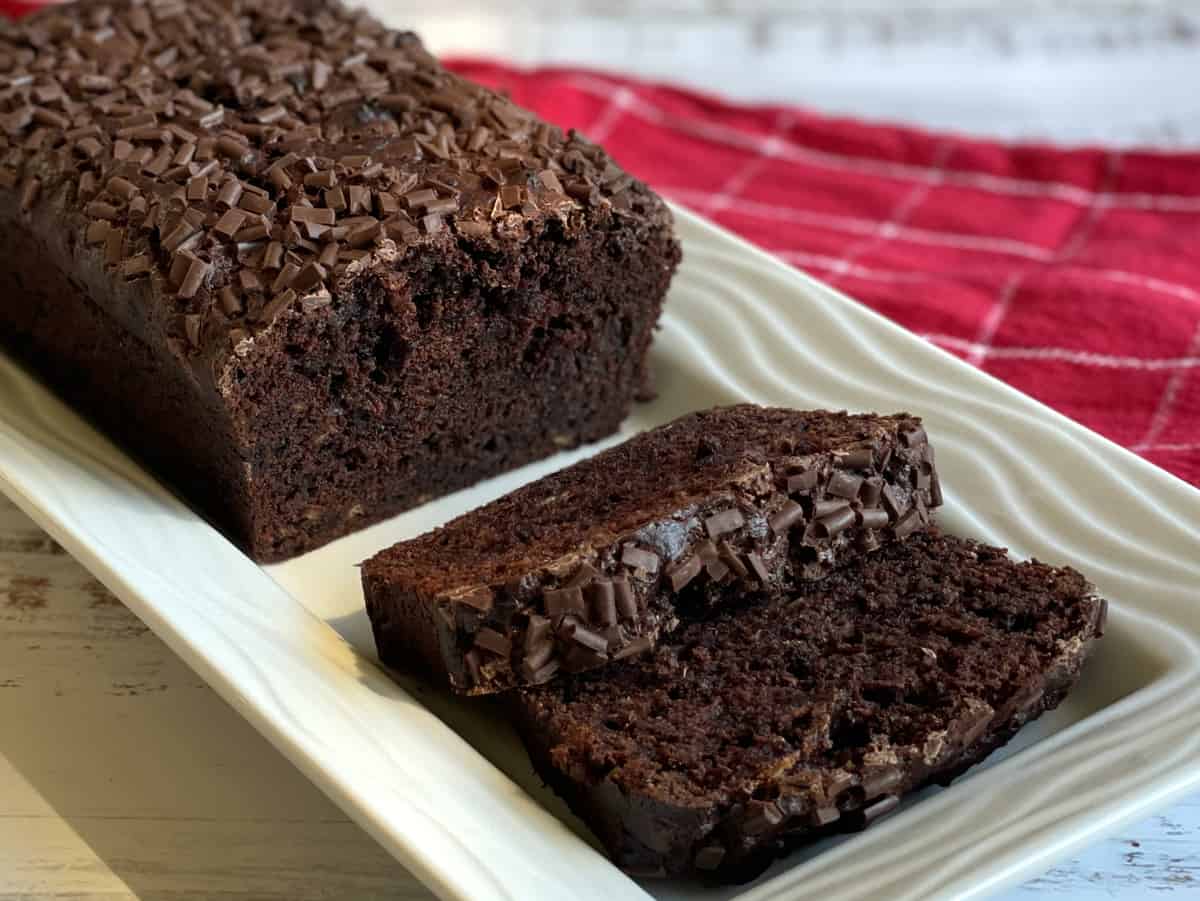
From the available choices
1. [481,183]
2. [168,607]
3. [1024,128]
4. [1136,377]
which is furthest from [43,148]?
[1024,128]

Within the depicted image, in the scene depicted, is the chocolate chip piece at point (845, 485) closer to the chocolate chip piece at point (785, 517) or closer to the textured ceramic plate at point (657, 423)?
the chocolate chip piece at point (785, 517)

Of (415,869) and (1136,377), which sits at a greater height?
(1136,377)

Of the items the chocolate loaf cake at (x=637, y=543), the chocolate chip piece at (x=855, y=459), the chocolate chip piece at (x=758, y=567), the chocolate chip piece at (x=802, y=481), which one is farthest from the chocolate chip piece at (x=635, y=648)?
the chocolate chip piece at (x=855, y=459)

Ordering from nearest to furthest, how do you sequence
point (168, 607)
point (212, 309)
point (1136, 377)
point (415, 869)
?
point (415, 869) < point (168, 607) < point (212, 309) < point (1136, 377)

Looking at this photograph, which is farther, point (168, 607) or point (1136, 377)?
point (1136, 377)

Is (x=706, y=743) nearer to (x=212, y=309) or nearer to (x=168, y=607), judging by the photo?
(x=168, y=607)

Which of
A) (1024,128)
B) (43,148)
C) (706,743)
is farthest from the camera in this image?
(1024,128)

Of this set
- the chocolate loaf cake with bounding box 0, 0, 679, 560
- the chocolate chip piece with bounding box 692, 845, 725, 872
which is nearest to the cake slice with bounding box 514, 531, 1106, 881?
the chocolate chip piece with bounding box 692, 845, 725, 872

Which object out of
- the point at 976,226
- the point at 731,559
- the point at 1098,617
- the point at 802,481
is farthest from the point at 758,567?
the point at 976,226
